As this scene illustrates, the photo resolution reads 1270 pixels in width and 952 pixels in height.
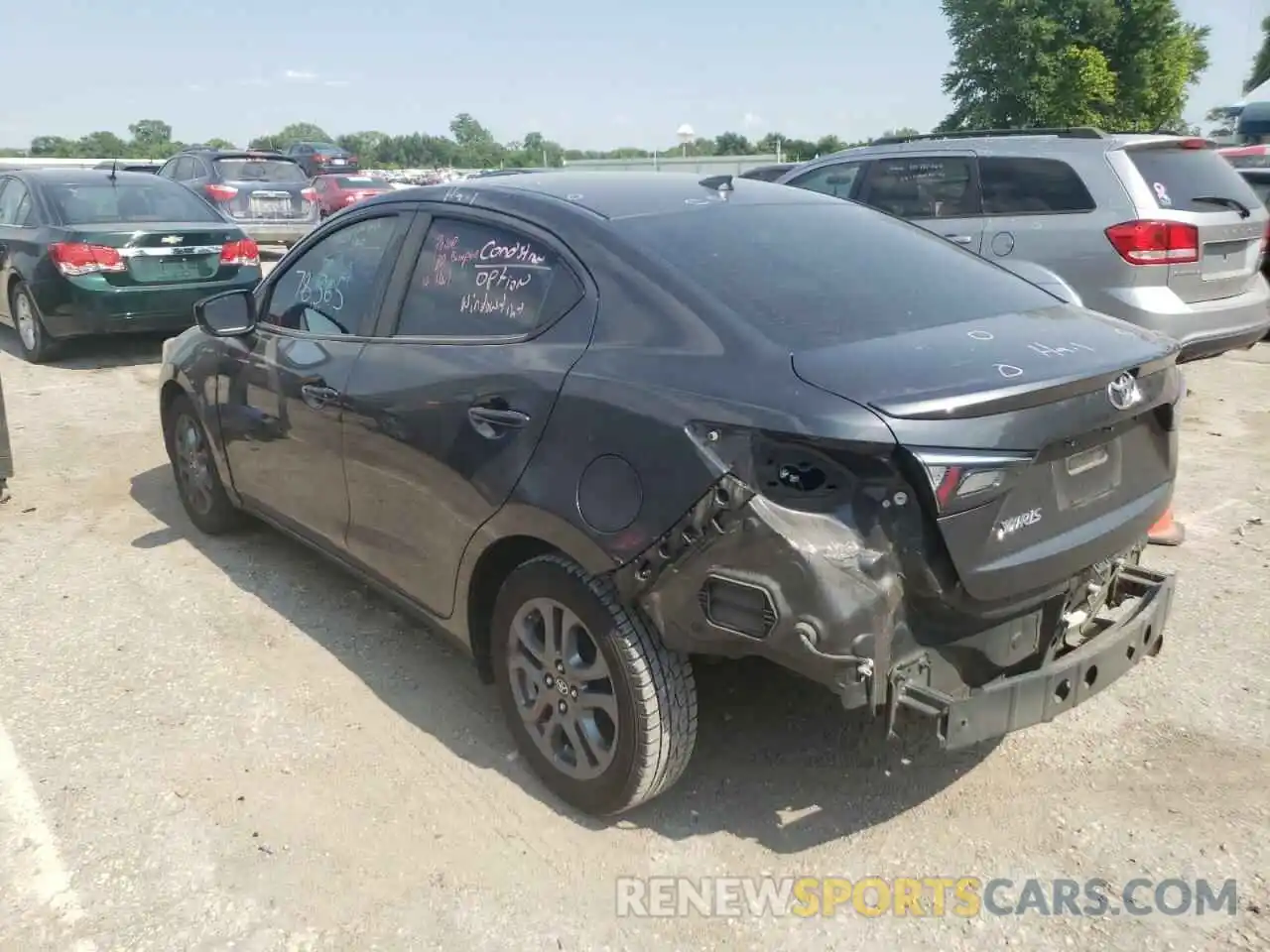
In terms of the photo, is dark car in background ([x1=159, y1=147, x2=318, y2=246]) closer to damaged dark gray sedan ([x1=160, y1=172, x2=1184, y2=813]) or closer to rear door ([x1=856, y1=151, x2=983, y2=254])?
rear door ([x1=856, y1=151, x2=983, y2=254])

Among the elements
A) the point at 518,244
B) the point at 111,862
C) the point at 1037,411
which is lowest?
the point at 111,862

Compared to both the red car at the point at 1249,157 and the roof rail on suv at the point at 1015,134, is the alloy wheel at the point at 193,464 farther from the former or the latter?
the red car at the point at 1249,157

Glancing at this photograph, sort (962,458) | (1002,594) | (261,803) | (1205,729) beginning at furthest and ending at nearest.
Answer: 1. (1205,729)
2. (261,803)
3. (1002,594)
4. (962,458)

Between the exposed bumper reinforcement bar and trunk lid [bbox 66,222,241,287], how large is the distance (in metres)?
8.20

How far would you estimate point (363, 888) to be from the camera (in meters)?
2.71

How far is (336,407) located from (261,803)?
1.33 m

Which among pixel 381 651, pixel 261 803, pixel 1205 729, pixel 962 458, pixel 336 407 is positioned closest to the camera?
pixel 962 458

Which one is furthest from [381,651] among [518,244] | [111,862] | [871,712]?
[871,712]

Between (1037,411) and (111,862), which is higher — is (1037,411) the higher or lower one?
the higher one

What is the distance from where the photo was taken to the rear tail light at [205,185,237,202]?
15406mm

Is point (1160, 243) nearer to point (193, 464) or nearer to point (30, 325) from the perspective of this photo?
point (193, 464)

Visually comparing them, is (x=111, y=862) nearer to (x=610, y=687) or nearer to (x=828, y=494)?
(x=610, y=687)

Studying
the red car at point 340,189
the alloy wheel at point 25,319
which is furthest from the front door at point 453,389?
the red car at point 340,189

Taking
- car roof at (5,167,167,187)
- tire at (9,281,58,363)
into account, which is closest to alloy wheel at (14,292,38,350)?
tire at (9,281,58,363)
